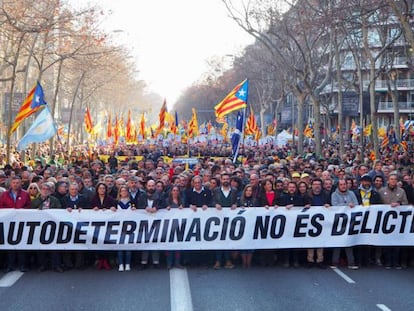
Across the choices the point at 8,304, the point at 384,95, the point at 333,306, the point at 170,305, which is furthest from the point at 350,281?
the point at 384,95

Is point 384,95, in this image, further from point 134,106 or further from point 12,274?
point 12,274

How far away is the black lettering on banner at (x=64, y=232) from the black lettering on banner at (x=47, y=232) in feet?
0.30

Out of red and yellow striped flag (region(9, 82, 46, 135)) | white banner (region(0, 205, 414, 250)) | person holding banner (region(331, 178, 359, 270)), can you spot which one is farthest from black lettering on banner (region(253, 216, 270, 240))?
red and yellow striped flag (region(9, 82, 46, 135))

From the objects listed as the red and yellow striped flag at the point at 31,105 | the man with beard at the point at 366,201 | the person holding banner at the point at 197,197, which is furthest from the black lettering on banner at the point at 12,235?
the red and yellow striped flag at the point at 31,105

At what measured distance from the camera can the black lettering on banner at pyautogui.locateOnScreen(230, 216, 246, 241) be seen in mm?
10844

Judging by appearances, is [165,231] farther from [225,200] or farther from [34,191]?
[34,191]

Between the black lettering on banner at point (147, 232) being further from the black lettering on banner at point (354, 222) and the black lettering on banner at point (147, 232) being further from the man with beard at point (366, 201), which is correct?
the man with beard at point (366, 201)

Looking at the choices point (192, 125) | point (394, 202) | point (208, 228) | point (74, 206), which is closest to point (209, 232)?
point (208, 228)

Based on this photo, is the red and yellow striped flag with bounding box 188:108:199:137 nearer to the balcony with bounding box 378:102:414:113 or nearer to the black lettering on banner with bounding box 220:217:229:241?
the black lettering on banner with bounding box 220:217:229:241

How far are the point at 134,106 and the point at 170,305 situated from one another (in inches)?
4600

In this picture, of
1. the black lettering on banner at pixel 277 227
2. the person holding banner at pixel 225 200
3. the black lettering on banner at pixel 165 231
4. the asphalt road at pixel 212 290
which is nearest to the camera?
the asphalt road at pixel 212 290

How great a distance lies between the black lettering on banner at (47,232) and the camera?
10609 millimetres

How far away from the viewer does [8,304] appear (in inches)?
340

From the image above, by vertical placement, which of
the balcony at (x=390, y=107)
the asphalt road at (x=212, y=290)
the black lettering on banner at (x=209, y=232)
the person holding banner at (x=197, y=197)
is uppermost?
the balcony at (x=390, y=107)
